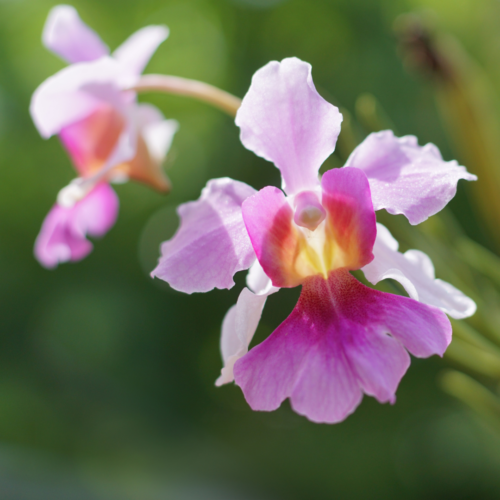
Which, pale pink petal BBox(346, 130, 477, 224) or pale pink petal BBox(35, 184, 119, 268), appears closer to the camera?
pale pink petal BBox(346, 130, 477, 224)

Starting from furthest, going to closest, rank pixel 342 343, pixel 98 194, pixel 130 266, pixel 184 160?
pixel 184 160, pixel 130 266, pixel 98 194, pixel 342 343

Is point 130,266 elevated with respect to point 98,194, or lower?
lower

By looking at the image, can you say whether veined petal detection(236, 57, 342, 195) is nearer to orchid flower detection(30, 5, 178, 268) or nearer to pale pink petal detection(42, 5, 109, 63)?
orchid flower detection(30, 5, 178, 268)

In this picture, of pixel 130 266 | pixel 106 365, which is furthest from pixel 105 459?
pixel 130 266

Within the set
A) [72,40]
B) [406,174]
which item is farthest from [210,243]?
[72,40]

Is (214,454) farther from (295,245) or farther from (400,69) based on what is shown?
(295,245)

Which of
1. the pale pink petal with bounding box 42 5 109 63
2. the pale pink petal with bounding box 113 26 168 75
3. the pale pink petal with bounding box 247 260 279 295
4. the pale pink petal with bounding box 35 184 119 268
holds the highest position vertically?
the pale pink petal with bounding box 42 5 109 63

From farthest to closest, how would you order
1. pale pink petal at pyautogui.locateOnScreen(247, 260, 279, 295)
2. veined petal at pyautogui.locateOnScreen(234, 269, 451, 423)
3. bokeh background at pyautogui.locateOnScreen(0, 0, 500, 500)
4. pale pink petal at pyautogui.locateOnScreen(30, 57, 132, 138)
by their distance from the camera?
1. bokeh background at pyautogui.locateOnScreen(0, 0, 500, 500)
2. pale pink petal at pyautogui.locateOnScreen(30, 57, 132, 138)
3. pale pink petal at pyautogui.locateOnScreen(247, 260, 279, 295)
4. veined petal at pyautogui.locateOnScreen(234, 269, 451, 423)

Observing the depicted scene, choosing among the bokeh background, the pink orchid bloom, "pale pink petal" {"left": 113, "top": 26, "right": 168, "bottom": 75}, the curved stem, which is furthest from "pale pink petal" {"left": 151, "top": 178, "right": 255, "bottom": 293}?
the bokeh background
